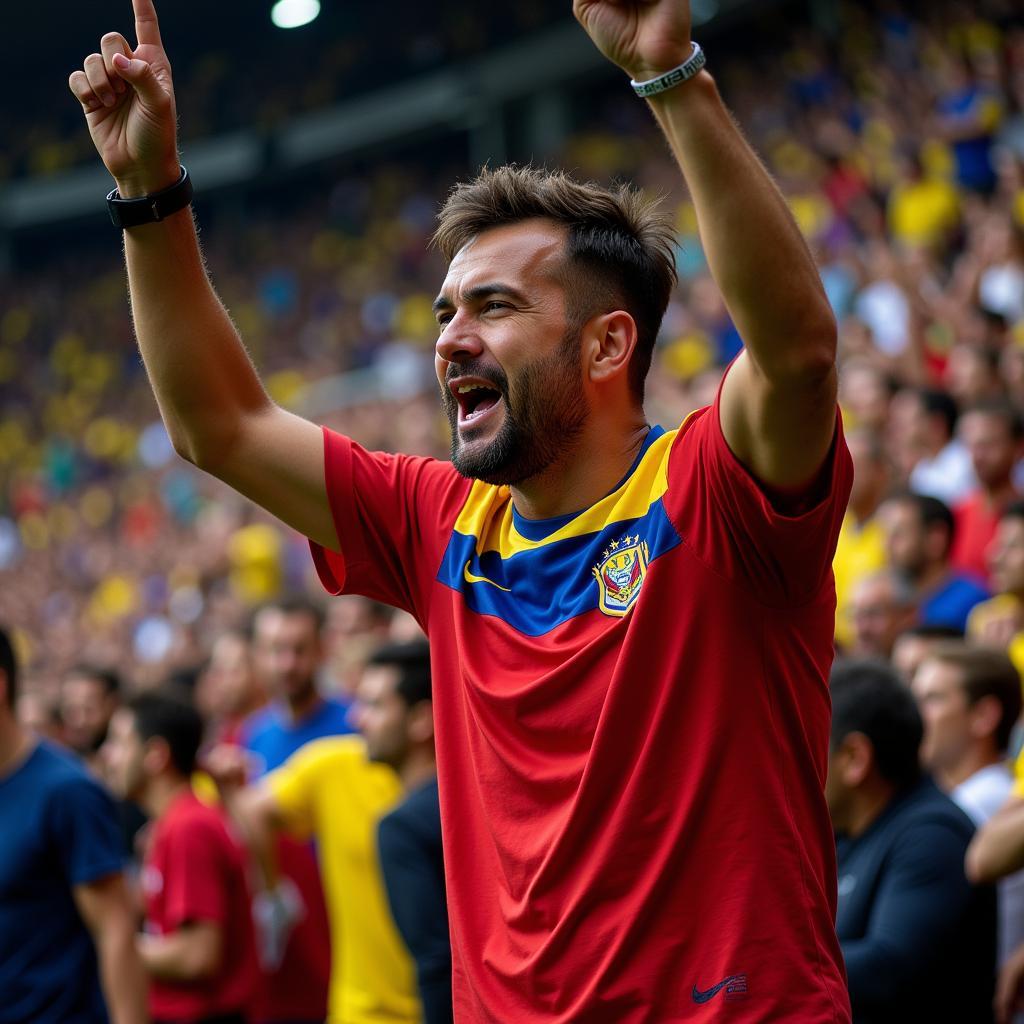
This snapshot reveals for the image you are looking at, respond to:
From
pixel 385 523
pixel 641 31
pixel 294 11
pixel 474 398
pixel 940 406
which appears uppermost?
pixel 294 11

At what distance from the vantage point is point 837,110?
1451 centimetres

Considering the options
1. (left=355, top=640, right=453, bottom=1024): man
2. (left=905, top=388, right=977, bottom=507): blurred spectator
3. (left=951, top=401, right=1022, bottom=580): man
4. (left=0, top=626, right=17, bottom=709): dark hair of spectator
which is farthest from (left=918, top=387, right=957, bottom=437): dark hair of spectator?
(left=0, top=626, right=17, bottom=709): dark hair of spectator

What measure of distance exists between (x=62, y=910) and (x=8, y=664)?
0.79 meters

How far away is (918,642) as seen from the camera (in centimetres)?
498

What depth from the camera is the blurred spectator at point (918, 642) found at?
4906 millimetres

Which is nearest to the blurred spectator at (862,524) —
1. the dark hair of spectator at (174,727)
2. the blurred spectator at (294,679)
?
the blurred spectator at (294,679)

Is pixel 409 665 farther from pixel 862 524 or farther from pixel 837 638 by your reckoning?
pixel 862 524

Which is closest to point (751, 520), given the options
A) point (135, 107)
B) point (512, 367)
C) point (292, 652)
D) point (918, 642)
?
point (512, 367)

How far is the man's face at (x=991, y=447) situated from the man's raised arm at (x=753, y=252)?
4754mm

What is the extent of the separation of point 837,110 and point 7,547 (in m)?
12.1

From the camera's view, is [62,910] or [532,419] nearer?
[532,419]

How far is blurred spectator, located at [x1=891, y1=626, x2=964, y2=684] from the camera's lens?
491 centimetres

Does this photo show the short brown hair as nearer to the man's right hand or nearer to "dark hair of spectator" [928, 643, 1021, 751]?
the man's right hand

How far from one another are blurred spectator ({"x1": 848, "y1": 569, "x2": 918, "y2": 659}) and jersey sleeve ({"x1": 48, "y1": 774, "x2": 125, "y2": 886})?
2775mm
